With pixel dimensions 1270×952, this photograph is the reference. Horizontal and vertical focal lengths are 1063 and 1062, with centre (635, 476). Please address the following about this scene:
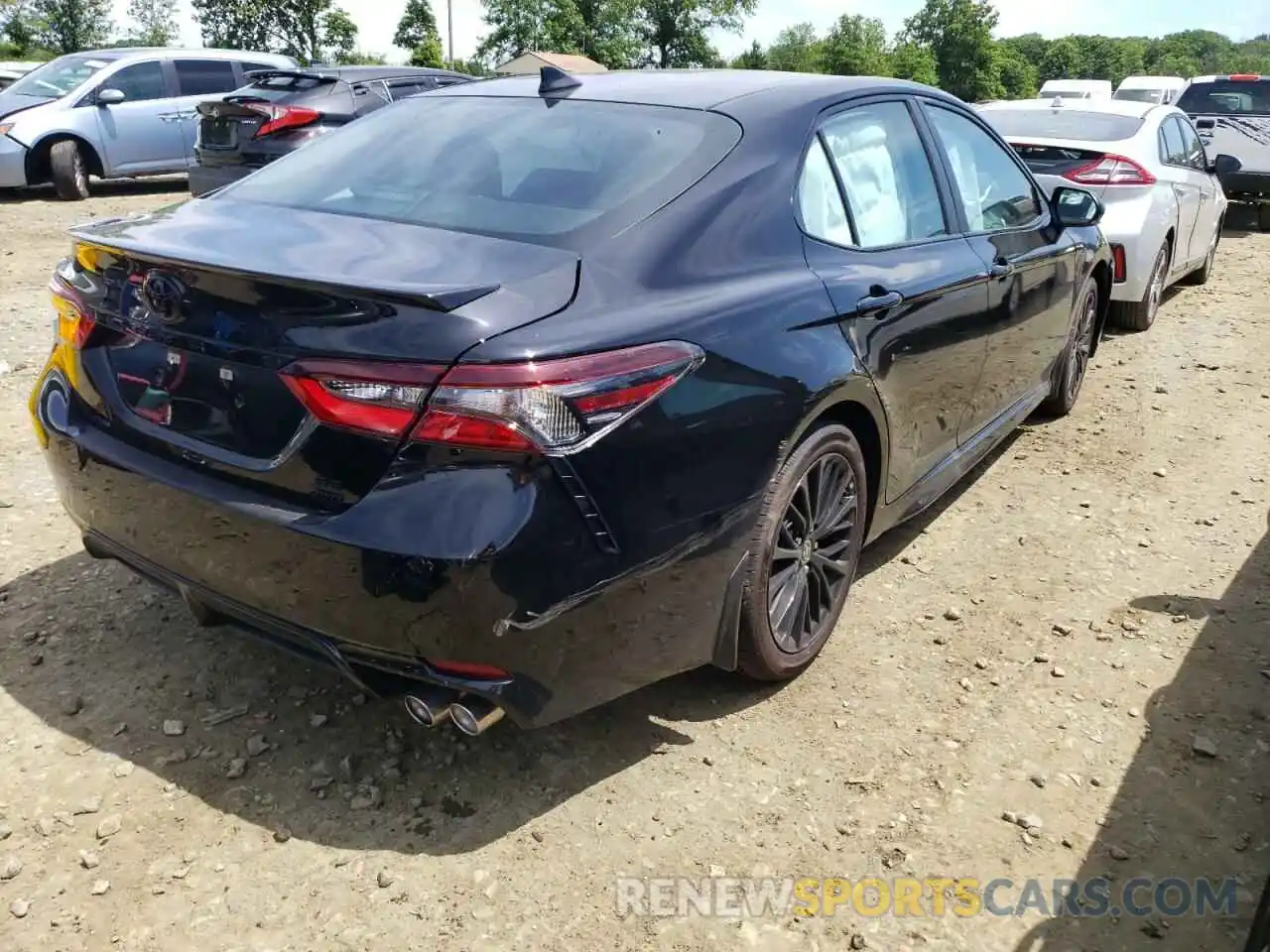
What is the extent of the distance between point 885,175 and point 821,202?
1.61 feet

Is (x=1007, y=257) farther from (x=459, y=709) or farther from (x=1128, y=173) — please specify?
(x=1128, y=173)

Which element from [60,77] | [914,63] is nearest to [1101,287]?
[60,77]

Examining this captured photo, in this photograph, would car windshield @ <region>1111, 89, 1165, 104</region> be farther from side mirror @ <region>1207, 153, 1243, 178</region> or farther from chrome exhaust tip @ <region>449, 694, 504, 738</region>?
chrome exhaust tip @ <region>449, 694, 504, 738</region>

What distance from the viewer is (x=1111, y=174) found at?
690 centimetres

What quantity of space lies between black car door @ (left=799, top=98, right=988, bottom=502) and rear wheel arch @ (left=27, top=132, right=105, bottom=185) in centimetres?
1065

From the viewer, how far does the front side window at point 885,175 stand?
10.4ft

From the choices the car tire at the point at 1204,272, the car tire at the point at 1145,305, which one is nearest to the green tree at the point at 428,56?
the car tire at the point at 1204,272

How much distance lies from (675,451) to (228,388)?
975 mm

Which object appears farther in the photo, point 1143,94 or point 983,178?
point 1143,94

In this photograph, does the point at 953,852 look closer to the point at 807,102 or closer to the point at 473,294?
the point at 473,294

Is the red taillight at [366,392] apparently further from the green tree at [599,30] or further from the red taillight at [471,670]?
the green tree at [599,30]

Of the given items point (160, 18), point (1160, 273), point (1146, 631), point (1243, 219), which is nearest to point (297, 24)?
point (160, 18)

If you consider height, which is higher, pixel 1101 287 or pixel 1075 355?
pixel 1101 287

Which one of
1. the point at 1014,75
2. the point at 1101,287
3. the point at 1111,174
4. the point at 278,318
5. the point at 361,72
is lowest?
the point at 1014,75
